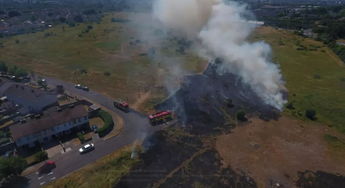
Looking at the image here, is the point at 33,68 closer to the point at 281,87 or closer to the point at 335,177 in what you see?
the point at 281,87

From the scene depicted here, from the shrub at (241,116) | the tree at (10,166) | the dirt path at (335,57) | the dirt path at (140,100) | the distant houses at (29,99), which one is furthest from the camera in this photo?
the dirt path at (335,57)

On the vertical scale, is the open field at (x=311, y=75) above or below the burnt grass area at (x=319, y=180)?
above

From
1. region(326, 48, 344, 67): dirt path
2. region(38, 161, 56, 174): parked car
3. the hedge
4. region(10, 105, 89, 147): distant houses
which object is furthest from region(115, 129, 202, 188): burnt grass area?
region(326, 48, 344, 67): dirt path

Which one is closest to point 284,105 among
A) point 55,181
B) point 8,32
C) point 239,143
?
point 239,143

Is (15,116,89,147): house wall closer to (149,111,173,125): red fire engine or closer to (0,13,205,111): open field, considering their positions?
(149,111,173,125): red fire engine

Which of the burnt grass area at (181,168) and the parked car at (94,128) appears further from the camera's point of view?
the parked car at (94,128)

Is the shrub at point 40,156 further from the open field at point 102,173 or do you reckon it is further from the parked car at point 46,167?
the open field at point 102,173

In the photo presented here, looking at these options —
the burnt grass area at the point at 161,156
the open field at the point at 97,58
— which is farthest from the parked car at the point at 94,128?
the open field at the point at 97,58

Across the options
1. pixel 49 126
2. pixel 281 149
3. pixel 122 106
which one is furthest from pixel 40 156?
pixel 281 149
